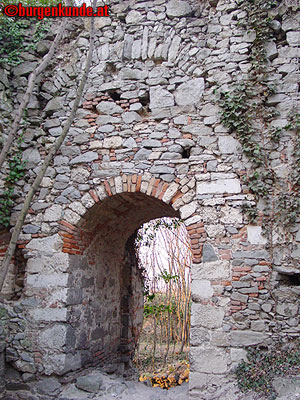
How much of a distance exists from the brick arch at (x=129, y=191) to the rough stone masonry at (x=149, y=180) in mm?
14

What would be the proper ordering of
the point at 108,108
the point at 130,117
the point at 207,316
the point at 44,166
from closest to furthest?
the point at 207,316, the point at 44,166, the point at 130,117, the point at 108,108

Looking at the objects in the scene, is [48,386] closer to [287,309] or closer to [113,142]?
[287,309]

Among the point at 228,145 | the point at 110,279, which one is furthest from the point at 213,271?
the point at 110,279

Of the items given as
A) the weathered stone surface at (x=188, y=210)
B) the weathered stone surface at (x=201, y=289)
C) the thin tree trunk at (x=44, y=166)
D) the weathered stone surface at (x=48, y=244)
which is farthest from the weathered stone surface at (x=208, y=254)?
the thin tree trunk at (x=44, y=166)

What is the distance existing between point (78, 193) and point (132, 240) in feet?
6.99

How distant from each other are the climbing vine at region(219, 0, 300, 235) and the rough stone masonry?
93 millimetres

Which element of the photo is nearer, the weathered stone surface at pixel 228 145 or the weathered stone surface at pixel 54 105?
the weathered stone surface at pixel 228 145

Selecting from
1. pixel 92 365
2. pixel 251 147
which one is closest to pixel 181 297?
pixel 92 365

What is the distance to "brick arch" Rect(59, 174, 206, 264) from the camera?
4.05m

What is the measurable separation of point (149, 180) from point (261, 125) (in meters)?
1.42

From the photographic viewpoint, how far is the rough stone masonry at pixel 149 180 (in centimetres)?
379

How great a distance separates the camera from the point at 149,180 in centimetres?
429

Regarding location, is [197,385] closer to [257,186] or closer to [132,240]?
[257,186]

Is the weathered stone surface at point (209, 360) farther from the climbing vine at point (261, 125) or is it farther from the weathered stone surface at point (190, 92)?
the weathered stone surface at point (190, 92)
